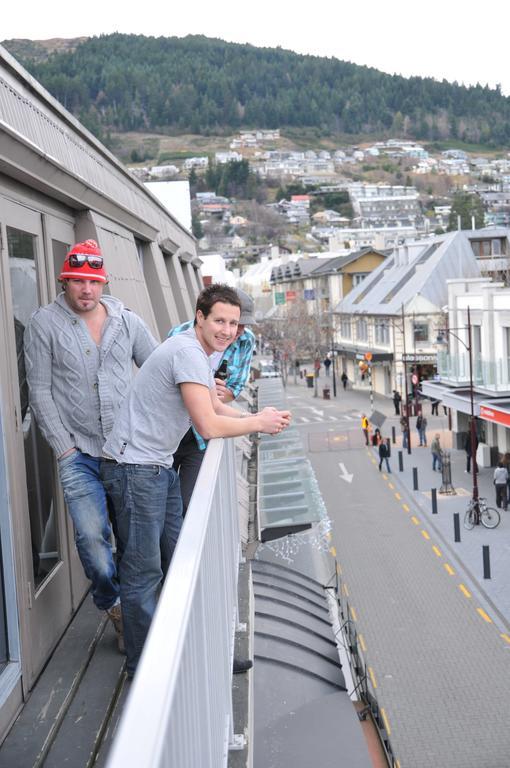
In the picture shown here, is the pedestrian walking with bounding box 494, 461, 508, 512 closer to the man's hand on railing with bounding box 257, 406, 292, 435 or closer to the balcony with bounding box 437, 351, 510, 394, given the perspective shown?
the balcony with bounding box 437, 351, 510, 394

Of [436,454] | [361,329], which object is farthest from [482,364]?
[361,329]

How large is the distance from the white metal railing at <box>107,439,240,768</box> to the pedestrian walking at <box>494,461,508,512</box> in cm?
2771

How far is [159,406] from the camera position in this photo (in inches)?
146

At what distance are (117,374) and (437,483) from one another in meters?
32.8

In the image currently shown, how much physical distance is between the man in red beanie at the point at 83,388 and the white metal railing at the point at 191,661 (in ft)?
1.98

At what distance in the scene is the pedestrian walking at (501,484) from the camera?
3055cm

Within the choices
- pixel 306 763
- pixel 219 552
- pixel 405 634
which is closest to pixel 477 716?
pixel 405 634

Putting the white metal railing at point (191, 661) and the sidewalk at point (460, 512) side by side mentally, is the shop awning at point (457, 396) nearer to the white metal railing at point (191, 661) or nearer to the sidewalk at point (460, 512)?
the sidewalk at point (460, 512)

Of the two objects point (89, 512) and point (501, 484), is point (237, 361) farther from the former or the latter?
point (501, 484)

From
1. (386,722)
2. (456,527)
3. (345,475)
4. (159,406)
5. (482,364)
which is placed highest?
(159,406)

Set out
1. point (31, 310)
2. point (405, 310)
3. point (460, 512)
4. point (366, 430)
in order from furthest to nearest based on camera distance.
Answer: point (405, 310), point (366, 430), point (460, 512), point (31, 310)

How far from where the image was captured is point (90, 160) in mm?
6074

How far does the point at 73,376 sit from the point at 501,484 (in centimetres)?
2817

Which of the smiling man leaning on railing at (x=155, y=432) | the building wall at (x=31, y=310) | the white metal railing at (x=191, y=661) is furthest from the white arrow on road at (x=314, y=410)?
the white metal railing at (x=191, y=661)
